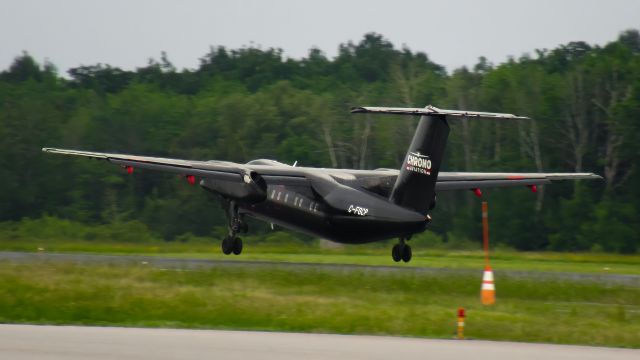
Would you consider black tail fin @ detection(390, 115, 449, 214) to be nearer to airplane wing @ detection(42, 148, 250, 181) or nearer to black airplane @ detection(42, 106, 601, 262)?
black airplane @ detection(42, 106, 601, 262)

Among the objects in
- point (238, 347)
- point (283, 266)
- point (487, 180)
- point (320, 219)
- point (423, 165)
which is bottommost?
point (283, 266)

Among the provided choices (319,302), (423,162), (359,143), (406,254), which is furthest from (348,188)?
(359,143)

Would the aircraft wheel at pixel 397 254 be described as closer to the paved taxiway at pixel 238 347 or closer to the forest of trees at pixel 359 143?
the paved taxiway at pixel 238 347

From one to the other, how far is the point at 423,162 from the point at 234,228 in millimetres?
9936

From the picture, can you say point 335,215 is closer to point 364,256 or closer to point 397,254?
point 397,254

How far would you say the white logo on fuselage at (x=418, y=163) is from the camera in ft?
118

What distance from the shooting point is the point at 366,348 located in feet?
62.0

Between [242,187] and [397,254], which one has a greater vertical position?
[242,187]

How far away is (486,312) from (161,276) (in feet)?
36.6

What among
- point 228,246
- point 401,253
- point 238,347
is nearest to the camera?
point 238,347

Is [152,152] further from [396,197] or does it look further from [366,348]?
[366,348]

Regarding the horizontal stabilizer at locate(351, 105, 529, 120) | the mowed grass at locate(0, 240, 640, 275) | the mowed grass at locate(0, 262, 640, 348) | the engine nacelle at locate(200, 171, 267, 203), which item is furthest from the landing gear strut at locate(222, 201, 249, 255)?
the horizontal stabilizer at locate(351, 105, 529, 120)

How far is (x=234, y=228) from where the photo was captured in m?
42.7

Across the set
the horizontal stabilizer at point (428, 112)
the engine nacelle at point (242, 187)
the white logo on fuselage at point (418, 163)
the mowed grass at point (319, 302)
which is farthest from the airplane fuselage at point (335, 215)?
the horizontal stabilizer at point (428, 112)
